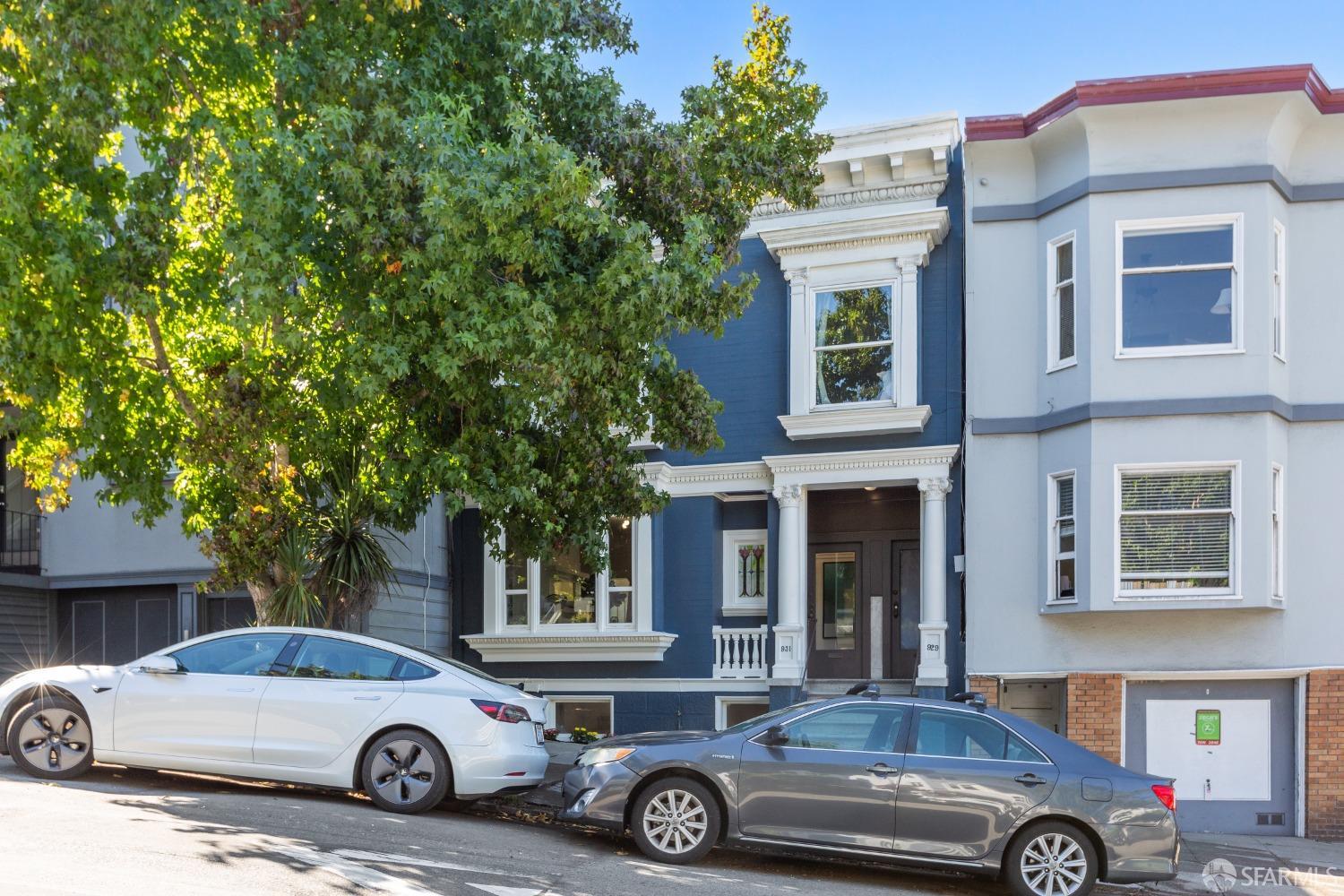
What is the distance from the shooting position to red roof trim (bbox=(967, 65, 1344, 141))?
14.9 m

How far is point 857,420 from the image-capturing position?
17094 millimetres

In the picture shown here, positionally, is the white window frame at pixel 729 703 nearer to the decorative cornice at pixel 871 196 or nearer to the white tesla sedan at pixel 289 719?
the decorative cornice at pixel 871 196

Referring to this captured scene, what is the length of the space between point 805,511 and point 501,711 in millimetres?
7364

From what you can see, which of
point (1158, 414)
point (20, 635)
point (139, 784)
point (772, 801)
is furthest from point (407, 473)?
point (20, 635)

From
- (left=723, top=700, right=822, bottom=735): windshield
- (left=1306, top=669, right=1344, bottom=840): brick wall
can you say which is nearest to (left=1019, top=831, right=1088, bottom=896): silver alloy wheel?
(left=723, top=700, right=822, bottom=735): windshield

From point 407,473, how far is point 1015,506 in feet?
24.9

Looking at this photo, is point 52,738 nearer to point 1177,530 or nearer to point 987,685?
point 987,685

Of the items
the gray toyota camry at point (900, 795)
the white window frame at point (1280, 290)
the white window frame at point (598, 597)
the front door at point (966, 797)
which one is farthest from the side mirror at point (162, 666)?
the white window frame at point (1280, 290)

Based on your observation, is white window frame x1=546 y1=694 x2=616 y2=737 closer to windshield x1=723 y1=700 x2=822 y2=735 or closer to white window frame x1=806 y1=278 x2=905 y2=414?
white window frame x1=806 y1=278 x2=905 y2=414

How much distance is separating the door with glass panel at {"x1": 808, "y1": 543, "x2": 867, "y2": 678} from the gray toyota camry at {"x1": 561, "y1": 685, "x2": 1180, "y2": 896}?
26.0 feet

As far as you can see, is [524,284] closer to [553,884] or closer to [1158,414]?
[553,884]

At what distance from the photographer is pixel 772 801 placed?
9969mm

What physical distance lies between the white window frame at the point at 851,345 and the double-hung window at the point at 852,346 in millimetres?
12

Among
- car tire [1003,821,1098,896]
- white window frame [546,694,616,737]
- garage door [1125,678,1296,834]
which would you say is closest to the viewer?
car tire [1003,821,1098,896]
